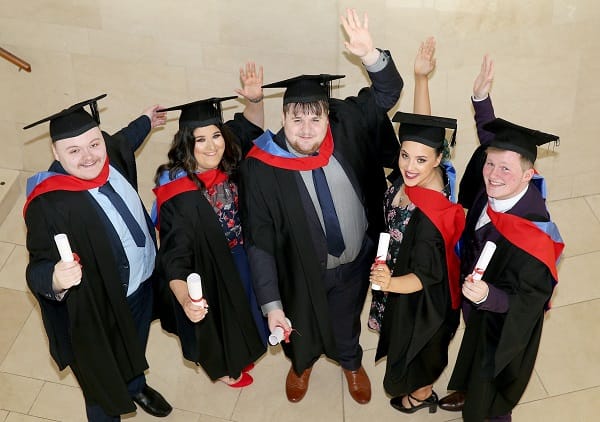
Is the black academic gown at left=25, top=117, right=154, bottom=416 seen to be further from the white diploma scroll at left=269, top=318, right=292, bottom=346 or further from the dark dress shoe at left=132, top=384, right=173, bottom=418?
the white diploma scroll at left=269, top=318, right=292, bottom=346

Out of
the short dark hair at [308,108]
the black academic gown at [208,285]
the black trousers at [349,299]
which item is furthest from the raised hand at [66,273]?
the black trousers at [349,299]

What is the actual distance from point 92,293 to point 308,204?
1.07 metres

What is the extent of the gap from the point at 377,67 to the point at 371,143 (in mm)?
371

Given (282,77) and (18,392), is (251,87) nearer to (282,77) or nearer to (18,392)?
(282,77)

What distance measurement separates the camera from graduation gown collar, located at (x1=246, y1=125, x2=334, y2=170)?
140 inches

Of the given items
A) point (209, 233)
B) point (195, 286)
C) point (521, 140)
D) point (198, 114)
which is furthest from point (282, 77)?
point (195, 286)

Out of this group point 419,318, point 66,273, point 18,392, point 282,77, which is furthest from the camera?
point 282,77

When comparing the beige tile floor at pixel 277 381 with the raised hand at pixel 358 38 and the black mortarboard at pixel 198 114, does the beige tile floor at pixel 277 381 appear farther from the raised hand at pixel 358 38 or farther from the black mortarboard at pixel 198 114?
the raised hand at pixel 358 38

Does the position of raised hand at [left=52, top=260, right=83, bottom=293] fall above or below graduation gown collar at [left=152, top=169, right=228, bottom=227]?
below

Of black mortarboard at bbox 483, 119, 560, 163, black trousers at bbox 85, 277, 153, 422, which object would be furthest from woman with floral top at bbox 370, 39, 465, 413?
black trousers at bbox 85, 277, 153, 422

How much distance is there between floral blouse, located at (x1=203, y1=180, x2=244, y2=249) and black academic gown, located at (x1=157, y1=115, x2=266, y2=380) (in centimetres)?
4

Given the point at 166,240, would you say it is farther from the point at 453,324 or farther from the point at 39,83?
the point at 39,83

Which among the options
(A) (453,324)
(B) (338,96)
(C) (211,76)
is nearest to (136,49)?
(C) (211,76)

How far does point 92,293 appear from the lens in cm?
358
